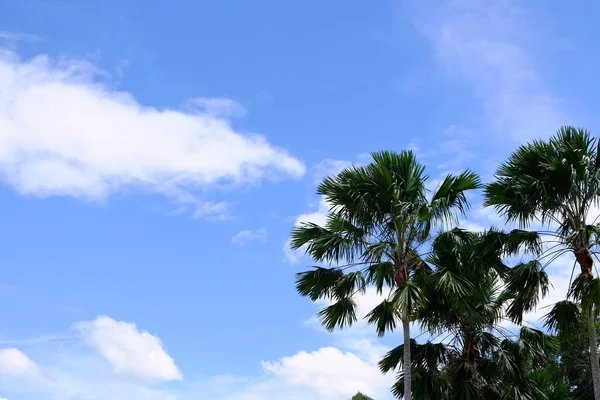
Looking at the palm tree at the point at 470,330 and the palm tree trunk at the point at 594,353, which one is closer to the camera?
the palm tree trunk at the point at 594,353

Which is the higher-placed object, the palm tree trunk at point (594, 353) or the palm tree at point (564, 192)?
the palm tree at point (564, 192)

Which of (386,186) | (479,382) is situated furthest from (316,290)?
(479,382)

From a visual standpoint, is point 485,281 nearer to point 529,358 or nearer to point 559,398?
point 529,358

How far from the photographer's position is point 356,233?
55.7ft

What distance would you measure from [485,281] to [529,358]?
277cm

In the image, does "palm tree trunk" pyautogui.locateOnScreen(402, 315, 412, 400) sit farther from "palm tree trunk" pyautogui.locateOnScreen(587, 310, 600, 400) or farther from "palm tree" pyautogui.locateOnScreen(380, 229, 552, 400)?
"palm tree trunk" pyautogui.locateOnScreen(587, 310, 600, 400)

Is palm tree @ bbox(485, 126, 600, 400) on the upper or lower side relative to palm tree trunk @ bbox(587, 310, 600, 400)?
upper

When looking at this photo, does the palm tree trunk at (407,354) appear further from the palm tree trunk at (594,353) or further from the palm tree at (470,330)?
the palm tree trunk at (594,353)

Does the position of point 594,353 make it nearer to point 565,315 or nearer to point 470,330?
point 565,315

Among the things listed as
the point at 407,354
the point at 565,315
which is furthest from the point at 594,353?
the point at 407,354

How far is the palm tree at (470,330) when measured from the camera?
1578cm

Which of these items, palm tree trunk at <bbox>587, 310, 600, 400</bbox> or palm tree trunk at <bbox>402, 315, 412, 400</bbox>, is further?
palm tree trunk at <bbox>402, 315, 412, 400</bbox>

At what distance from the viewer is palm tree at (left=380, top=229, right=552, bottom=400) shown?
1578 cm

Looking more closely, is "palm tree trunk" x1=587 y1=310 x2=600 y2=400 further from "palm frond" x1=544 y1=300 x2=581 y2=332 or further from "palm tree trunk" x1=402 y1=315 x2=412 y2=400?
"palm tree trunk" x1=402 y1=315 x2=412 y2=400
